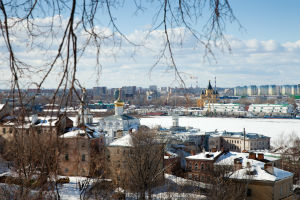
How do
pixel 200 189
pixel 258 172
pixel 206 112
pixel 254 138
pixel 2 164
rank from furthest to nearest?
pixel 206 112, pixel 254 138, pixel 2 164, pixel 258 172, pixel 200 189

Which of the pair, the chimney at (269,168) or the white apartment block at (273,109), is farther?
the white apartment block at (273,109)

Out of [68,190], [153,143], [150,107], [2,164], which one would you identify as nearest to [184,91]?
[68,190]

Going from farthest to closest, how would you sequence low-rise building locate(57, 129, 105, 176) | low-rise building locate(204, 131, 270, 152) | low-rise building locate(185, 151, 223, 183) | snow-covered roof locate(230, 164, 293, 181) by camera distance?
low-rise building locate(204, 131, 270, 152) → low-rise building locate(185, 151, 223, 183) → snow-covered roof locate(230, 164, 293, 181) → low-rise building locate(57, 129, 105, 176)

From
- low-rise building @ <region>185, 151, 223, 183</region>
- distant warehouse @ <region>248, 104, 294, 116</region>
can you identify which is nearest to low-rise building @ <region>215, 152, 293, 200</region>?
low-rise building @ <region>185, 151, 223, 183</region>

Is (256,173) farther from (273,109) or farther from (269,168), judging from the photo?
(273,109)

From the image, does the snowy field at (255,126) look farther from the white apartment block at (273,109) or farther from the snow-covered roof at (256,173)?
the snow-covered roof at (256,173)

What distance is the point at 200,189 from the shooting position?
18.1m

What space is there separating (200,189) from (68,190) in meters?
6.06

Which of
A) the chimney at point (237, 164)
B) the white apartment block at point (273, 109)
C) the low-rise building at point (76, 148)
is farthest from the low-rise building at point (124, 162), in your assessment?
the white apartment block at point (273, 109)

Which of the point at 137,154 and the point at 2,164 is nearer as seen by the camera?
the point at 137,154

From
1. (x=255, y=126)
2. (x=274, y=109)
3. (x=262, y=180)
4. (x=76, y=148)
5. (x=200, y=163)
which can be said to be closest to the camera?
(x=76, y=148)

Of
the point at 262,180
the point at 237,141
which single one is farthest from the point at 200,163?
the point at 237,141

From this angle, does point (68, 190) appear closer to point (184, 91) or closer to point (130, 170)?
point (130, 170)

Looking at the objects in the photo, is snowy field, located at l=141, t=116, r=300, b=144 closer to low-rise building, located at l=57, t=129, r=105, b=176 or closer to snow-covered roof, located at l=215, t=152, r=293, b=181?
snow-covered roof, located at l=215, t=152, r=293, b=181
